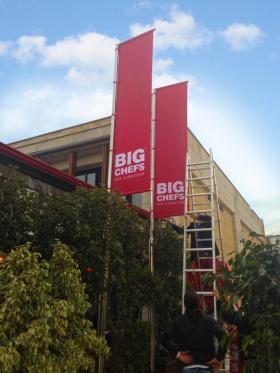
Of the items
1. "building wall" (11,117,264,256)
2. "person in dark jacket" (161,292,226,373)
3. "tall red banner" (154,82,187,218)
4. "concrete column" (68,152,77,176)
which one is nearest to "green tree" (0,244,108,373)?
"person in dark jacket" (161,292,226,373)

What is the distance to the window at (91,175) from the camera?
55.1 feet

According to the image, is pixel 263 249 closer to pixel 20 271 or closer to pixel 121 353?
pixel 20 271

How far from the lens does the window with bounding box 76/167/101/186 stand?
1680 cm

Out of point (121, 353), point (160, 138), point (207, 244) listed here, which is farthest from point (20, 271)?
point (160, 138)

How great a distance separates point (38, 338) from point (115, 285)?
2.82 m

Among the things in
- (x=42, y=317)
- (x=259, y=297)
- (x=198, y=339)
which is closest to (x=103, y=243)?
(x=42, y=317)

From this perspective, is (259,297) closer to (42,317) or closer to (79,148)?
(42,317)

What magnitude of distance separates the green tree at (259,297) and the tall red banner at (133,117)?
3.66 metres

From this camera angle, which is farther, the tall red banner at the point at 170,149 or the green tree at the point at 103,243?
the tall red banner at the point at 170,149

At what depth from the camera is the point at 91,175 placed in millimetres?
17016

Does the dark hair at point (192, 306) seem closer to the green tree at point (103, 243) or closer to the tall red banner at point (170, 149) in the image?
the green tree at point (103, 243)

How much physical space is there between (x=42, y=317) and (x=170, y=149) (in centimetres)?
661

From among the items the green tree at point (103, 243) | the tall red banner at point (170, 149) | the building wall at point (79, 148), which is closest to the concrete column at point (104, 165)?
the building wall at point (79, 148)

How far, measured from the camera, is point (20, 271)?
5.07 metres
